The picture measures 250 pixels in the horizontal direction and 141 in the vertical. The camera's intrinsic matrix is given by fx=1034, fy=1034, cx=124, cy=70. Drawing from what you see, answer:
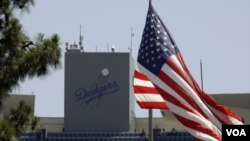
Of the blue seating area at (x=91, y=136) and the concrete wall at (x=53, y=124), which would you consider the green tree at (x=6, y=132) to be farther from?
the concrete wall at (x=53, y=124)

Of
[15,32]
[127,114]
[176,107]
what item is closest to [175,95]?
[176,107]

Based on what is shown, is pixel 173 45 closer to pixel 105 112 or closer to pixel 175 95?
pixel 175 95

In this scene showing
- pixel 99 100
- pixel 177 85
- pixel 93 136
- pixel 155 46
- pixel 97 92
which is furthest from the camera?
pixel 99 100

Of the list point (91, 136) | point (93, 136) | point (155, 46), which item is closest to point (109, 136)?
point (93, 136)

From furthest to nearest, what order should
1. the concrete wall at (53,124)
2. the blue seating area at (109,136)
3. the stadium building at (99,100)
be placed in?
the concrete wall at (53,124) < the stadium building at (99,100) < the blue seating area at (109,136)

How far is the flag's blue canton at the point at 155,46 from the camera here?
975 inches

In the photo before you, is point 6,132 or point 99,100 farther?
point 99,100

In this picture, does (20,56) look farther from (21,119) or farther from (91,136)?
(91,136)

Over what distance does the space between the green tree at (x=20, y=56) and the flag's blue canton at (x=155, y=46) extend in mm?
4053

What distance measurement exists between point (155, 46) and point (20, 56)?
4.55 m

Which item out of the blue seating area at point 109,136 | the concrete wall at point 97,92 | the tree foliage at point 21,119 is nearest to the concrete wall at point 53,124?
the blue seating area at point 109,136

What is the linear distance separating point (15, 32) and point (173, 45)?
16.3 ft

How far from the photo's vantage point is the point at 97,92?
257 feet

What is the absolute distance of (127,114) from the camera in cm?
7731
